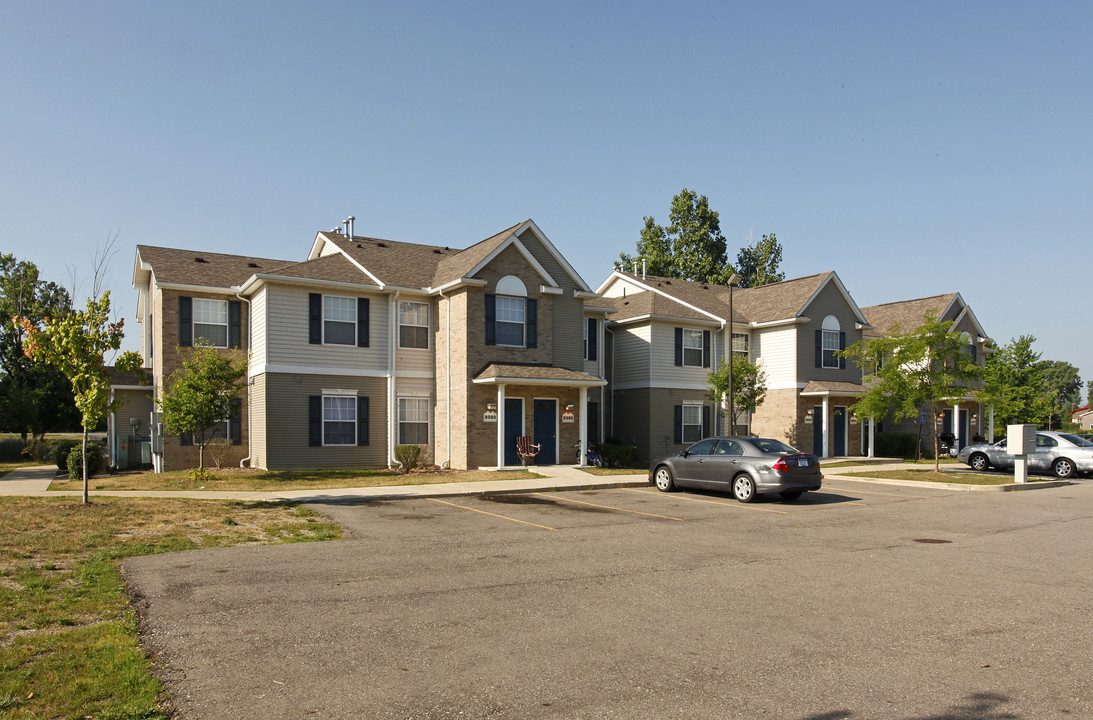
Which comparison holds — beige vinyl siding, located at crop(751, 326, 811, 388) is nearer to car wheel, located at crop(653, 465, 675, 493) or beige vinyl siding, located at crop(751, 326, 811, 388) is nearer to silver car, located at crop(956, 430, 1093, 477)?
silver car, located at crop(956, 430, 1093, 477)

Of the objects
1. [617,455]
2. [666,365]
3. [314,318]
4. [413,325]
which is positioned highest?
[314,318]

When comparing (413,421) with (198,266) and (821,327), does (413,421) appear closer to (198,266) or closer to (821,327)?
(198,266)

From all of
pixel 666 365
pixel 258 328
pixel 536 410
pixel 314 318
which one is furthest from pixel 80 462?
pixel 666 365

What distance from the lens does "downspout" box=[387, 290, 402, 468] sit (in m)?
26.0

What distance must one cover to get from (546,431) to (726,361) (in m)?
10.3

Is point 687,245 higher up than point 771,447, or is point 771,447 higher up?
point 687,245

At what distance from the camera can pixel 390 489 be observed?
1959 cm

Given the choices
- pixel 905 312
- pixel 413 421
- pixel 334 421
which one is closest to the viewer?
pixel 334 421

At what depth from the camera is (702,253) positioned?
5562 cm

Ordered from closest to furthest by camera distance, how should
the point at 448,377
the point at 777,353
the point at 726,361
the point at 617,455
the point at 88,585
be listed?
the point at 88,585
the point at 448,377
the point at 617,455
the point at 726,361
the point at 777,353

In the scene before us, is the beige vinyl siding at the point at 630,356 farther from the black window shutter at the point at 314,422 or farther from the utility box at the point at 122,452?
the utility box at the point at 122,452

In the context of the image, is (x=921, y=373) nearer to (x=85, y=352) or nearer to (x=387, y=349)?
(x=387, y=349)

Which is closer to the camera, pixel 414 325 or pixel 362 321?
pixel 362 321

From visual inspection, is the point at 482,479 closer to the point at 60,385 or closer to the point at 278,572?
the point at 278,572
